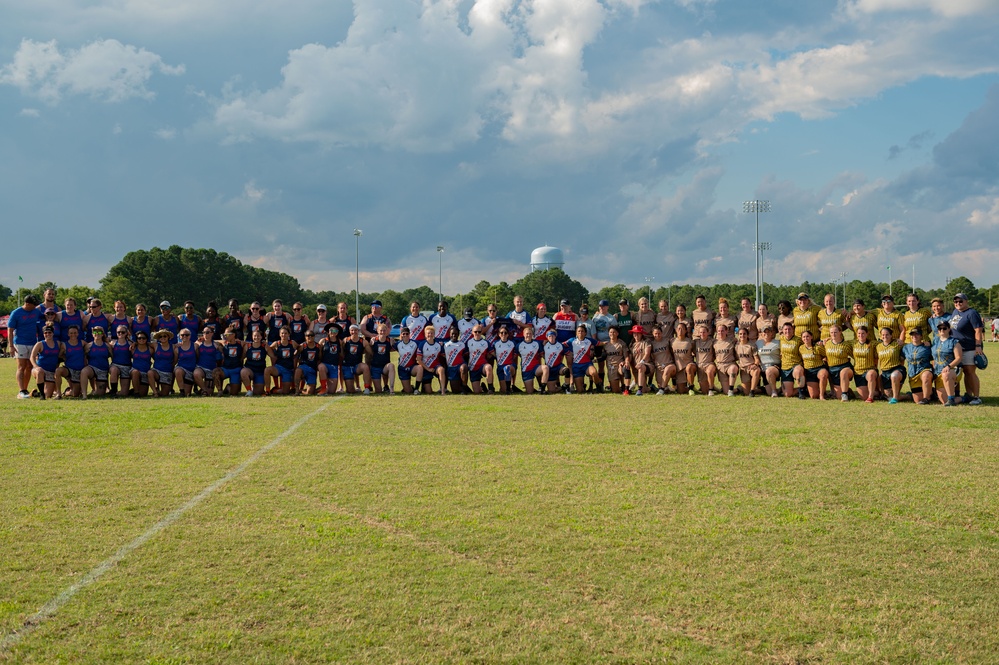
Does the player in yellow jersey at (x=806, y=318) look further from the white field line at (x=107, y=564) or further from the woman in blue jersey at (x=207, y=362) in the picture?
the woman in blue jersey at (x=207, y=362)

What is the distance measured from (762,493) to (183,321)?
1175 cm

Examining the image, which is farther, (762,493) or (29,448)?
(29,448)

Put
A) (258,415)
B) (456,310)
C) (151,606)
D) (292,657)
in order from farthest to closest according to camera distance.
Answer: (456,310) → (258,415) → (151,606) → (292,657)

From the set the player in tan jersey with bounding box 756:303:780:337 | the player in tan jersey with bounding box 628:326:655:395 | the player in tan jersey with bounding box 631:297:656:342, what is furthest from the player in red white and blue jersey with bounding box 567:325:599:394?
the player in tan jersey with bounding box 756:303:780:337

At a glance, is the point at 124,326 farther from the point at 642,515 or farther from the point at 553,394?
the point at 642,515

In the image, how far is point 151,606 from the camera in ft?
12.3

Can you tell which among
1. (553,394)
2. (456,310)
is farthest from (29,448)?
(456,310)

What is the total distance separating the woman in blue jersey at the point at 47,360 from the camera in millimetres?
13617

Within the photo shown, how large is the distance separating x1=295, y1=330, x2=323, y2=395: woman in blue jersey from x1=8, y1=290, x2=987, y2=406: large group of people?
0.06 feet

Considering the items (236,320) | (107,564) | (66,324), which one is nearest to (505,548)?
(107,564)

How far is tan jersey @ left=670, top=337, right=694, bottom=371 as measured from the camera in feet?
46.4

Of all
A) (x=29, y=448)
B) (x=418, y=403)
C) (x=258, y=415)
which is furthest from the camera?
(x=418, y=403)

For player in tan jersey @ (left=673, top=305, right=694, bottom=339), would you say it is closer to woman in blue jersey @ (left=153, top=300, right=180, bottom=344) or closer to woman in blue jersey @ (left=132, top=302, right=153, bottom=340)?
woman in blue jersey @ (left=153, top=300, right=180, bottom=344)

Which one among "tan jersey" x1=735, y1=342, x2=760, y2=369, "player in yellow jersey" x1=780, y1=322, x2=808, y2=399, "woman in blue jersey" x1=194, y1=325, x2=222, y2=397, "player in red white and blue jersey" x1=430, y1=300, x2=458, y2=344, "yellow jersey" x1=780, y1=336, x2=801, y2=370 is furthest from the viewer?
"player in red white and blue jersey" x1=430, y1=300, x2=458, y2=344
